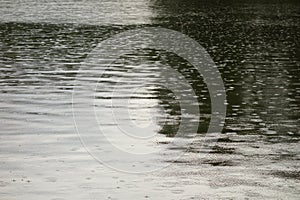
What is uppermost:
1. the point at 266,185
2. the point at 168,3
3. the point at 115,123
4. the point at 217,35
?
the point at 266,185

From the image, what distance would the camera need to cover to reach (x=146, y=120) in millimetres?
20234

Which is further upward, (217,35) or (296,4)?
(217,35)

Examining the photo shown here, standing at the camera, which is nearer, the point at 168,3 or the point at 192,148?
the point at 192,148

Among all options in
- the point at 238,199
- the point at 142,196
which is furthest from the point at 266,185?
the point at 142,196

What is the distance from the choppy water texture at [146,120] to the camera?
13.5 m

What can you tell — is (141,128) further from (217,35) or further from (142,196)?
(217,35)

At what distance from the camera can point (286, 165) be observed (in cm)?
1509

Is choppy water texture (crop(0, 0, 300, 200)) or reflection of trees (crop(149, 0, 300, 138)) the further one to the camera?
reflection of trees (crop(149, 0, 300, 138))

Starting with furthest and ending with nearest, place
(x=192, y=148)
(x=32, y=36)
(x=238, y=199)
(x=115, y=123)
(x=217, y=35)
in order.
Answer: (x=217, y=35), (x=32, y=36), (x=115, y=123), (x=192, y=148), (x=238, y=199)

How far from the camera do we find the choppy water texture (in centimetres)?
1348

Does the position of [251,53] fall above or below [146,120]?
below

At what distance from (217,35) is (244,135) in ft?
100

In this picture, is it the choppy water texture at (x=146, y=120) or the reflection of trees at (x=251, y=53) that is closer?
the choppy water texture at (x=146, y=120)

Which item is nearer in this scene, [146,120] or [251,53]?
[146,120]
